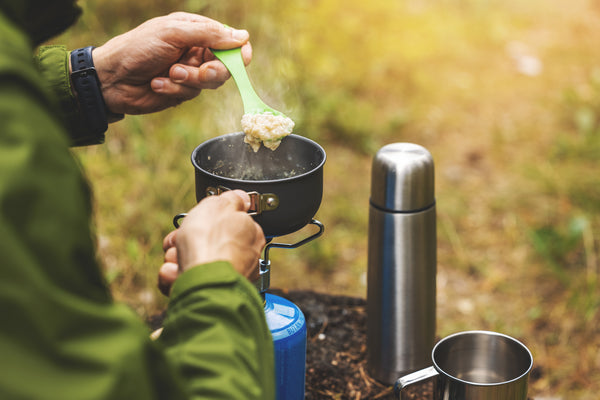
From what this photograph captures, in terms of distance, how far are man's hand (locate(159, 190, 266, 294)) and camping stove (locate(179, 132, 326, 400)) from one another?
0.24 m

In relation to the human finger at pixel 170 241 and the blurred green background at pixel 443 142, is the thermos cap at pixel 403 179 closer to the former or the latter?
the blurred green background at pixel 443 142

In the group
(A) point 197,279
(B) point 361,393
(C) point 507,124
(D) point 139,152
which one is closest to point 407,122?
(C) point 507,124

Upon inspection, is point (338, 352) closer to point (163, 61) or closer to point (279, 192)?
point (279, 192)

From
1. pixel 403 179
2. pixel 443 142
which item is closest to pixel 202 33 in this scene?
pixel 403 179

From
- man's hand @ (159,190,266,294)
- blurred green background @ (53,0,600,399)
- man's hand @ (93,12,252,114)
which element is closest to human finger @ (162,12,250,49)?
man's hand @ (93,12,252,114)

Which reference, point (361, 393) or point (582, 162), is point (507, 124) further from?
point (361, 393)

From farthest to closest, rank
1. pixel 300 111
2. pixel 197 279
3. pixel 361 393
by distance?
pixel 300 111
pixel 361 393
pixel 197 279

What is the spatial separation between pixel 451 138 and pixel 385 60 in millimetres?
1148

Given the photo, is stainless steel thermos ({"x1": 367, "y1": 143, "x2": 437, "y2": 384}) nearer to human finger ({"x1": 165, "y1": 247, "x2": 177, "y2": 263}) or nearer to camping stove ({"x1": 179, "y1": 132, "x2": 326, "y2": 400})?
camping stove ({"x1": 179, "y1": 132, "x2": 326, "y2": 400})

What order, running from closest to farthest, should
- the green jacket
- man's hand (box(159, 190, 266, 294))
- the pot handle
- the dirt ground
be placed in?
the green jacket → man's hand (box(159, 190, 266, 294)) → the pot handle → the dirt ground

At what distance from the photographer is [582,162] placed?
4.28m

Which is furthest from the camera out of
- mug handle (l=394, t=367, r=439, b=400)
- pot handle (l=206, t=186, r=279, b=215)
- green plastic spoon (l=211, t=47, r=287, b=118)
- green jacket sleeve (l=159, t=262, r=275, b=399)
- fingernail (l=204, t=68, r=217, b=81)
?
fingernail (l=204, t=68, r=217, b=81)

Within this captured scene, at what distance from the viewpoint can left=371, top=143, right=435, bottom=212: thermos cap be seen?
218 cm

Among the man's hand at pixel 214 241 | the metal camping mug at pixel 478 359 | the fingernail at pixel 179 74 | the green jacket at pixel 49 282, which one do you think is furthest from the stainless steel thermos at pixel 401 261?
the green jacket at pixel 49 282
